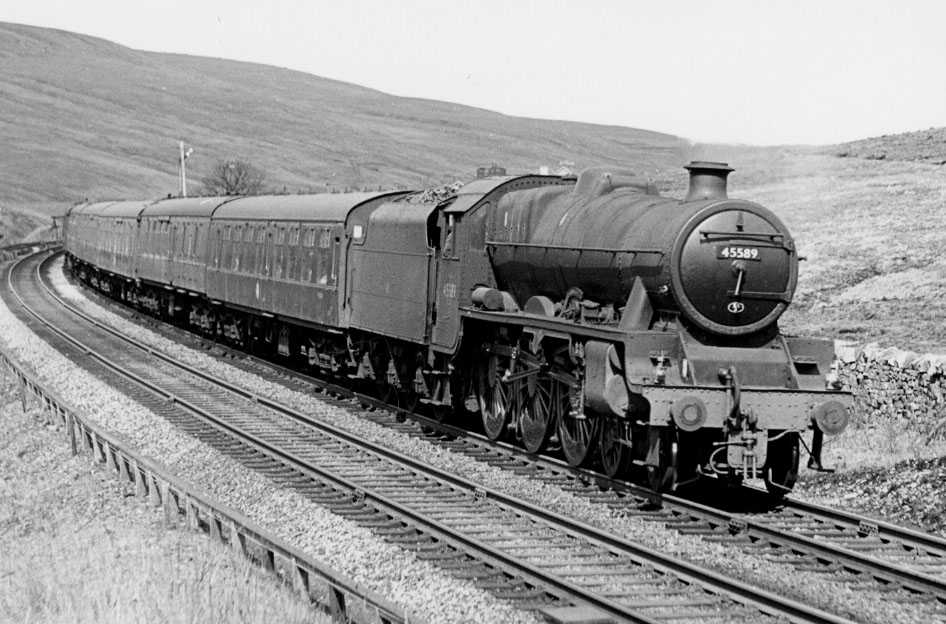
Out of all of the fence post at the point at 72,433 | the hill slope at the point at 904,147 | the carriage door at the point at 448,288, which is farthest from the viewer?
the hill slope at the point at 904,147

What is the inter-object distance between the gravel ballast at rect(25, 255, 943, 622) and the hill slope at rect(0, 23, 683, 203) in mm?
82315

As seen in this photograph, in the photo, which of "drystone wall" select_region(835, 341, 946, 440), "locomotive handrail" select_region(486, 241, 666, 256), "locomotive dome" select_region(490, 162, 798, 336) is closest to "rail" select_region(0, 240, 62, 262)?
"locomotive handrail" select_region(486, 241, 666, 256)

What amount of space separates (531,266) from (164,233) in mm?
21192

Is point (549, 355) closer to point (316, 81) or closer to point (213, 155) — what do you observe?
point (213, 155)

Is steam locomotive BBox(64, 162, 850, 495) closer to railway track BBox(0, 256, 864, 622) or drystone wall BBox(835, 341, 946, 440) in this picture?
railway track BBox(0, 256, 864, 622)

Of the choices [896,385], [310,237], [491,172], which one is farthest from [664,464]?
[310,237]

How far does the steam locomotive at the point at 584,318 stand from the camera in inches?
474

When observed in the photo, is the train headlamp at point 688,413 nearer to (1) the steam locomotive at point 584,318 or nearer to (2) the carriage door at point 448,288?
(1) the steam locomotive at point 584,318

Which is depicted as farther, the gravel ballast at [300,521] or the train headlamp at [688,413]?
the train headlamp at [688,413]

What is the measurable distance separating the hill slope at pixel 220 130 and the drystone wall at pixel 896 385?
8285 cm

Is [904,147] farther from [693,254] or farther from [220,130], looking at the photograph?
[220,130]

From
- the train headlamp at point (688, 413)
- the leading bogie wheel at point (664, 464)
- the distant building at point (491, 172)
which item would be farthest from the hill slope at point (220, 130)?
the train headlamp at point (688, 413)

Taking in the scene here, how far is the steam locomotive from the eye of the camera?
12047mm

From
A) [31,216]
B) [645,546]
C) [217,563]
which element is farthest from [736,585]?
[31,216]
